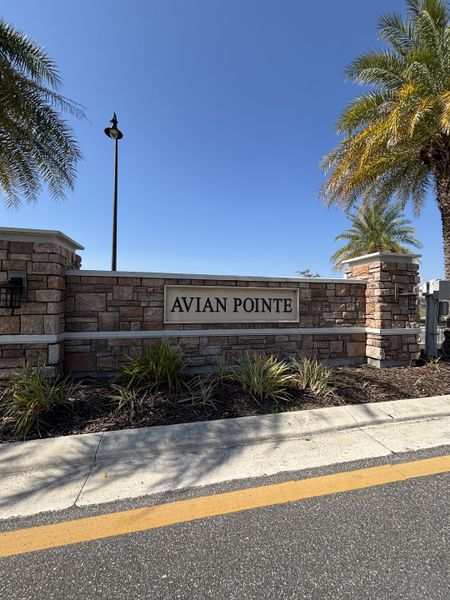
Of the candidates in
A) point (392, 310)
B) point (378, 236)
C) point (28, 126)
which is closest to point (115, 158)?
point (28, 126)

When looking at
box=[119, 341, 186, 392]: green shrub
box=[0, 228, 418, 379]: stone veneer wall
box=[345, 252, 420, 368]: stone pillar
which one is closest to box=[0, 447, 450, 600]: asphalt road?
box=[119, 341, 186, 392]: green shrub

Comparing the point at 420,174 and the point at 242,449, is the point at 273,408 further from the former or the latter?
the point at 420,174

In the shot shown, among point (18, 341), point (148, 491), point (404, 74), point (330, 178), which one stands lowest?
point (148, 491)

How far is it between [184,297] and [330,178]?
5570 millimetres

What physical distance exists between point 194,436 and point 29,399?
1.93 meters

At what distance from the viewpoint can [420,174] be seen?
8.92 m

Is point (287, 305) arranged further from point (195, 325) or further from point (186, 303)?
point (186, 303)

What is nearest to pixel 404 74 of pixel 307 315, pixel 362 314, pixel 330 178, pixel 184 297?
pixel 330 178

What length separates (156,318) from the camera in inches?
214

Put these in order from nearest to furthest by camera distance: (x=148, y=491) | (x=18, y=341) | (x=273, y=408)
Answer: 1. (x=148, y=491)
2. (x=273, y=408)
3. (x=18, y=341)

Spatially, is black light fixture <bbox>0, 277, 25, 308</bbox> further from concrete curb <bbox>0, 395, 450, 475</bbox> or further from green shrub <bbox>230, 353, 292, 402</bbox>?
green shrub <bbox>230, 353, 292, 402</bbox>

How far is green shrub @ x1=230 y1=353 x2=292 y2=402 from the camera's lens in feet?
14.1

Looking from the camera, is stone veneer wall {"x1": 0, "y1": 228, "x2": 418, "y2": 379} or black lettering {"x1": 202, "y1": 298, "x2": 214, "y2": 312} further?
→ black lettering {"x1": 202, "y1": 298, "x2": 214, "y2": 312}

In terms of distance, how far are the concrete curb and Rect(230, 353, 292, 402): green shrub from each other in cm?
53
